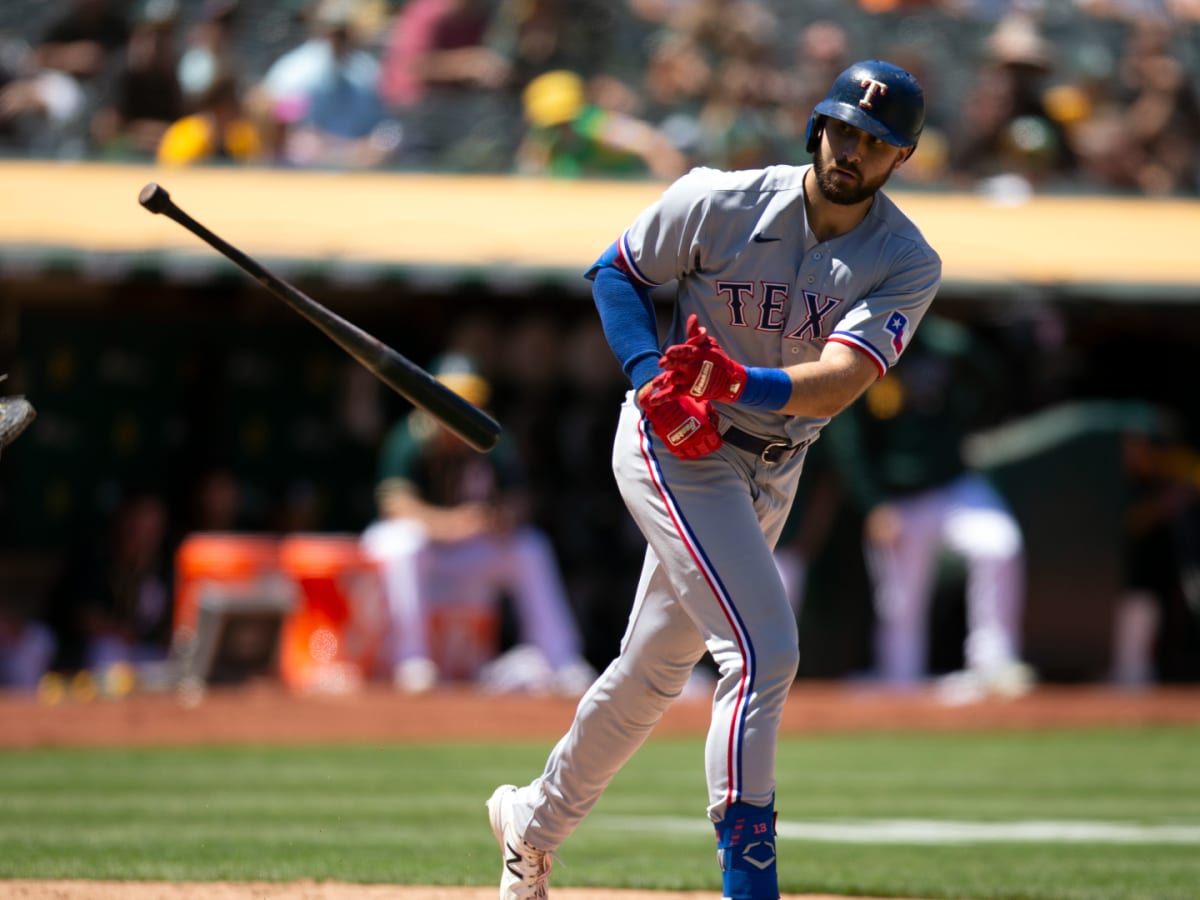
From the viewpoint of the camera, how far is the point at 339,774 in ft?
22.4

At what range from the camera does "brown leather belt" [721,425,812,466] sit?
372 cm

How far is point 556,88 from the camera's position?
35.2ft

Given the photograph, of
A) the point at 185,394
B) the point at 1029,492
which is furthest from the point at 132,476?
the point at 1029,492

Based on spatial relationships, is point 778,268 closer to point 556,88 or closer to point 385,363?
point 385,363

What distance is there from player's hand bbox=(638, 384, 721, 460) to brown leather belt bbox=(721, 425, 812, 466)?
0.11m

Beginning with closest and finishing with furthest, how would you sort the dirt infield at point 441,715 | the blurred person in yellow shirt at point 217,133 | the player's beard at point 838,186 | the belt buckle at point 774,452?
the player's beard at point 838,186 → the belt buckle at point 774,452 → the dirt infield at point 441,715 → the blurred person in yellow shirt at point 217,133

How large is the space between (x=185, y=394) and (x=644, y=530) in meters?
7.51

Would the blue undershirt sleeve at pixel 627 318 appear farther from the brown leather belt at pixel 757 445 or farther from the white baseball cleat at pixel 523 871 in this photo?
the white baseball cleat at pixel 523 871

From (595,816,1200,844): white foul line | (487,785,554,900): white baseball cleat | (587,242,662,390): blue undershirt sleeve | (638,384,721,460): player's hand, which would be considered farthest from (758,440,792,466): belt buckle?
(595,816,1200,844): white foul line

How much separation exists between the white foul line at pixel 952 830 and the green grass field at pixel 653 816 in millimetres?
11

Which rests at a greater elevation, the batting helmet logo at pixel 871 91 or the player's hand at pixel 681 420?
the batting helmet logo at pixel 871 91

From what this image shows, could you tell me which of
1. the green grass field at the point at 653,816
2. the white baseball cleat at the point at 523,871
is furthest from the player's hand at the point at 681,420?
the green grass field at the point at 653,816

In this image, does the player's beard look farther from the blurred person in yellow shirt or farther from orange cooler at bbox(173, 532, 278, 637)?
the blurred person in yellow shirt

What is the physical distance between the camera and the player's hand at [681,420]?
3533 millimetres
